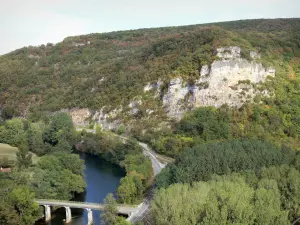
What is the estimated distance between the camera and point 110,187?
4803cm

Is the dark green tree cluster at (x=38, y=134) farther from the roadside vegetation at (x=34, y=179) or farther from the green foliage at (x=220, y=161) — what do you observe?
the green foliage at (x=220, y=161)

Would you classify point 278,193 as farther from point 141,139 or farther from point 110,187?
point 141,139

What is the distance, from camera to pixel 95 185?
49.1 metres

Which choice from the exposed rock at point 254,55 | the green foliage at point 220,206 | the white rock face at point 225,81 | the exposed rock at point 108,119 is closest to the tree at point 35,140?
the exposed rock at point 108,119

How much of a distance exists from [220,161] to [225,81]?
2499 centimetres

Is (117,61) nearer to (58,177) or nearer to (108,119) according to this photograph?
(108,119)

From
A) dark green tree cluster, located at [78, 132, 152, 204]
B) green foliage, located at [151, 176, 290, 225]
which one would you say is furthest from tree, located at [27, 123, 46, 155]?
green foliage, located at [151, 176, 290, 225]

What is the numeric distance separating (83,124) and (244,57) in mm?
34228

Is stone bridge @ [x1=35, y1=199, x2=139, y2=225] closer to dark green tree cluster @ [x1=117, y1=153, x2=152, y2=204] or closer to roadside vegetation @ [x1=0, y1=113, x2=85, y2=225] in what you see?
roadside vegetation @ [x1=0, y1=113, x2=85, y2=225]

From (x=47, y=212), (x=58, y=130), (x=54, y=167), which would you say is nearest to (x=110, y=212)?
(x=47, y=212)

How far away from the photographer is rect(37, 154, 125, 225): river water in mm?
39594

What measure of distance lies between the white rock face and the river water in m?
14.6

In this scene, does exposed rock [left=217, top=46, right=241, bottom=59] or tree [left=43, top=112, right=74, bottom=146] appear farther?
tree [left=43, top=112, right=74, bottom=146]

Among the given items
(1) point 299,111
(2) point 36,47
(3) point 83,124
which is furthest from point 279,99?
(2) point 36,47
